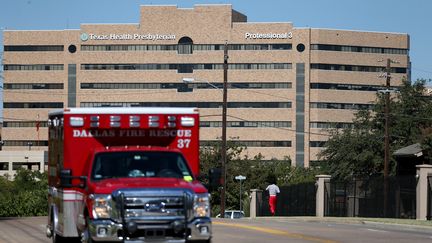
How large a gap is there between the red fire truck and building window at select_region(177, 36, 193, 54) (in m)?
113

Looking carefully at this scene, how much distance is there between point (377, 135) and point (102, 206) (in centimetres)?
5163

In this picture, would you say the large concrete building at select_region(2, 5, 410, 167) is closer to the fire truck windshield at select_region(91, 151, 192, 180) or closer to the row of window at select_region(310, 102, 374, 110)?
the row of window at select_region(310, 102, 374, 110)

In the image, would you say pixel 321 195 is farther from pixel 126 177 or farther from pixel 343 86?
pixel 343 86

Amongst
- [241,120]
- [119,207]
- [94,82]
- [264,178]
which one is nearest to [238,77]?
[241,120]

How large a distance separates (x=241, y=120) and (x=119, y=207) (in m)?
118

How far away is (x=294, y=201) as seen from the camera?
4931 centimetres

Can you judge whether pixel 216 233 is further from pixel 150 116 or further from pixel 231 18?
pixel 231 18

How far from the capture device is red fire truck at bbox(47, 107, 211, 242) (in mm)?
13680

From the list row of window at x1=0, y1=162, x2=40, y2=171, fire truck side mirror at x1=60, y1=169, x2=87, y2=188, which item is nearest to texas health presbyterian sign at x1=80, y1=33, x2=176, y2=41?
row of window at x1=0, y1=162, x2=40, y2=171

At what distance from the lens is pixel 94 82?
134 metres

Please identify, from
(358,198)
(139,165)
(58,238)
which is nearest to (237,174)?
(358,198)

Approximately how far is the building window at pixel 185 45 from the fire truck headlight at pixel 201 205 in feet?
387

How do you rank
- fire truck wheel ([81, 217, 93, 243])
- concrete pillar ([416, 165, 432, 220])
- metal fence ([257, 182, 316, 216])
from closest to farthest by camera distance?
fire truck wheel ([81, 217, 93, 243]), concrete pillar ([416, 165, 432, 220]), metal fence ([257, 182, 316, 216])

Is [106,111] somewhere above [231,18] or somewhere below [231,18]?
below
